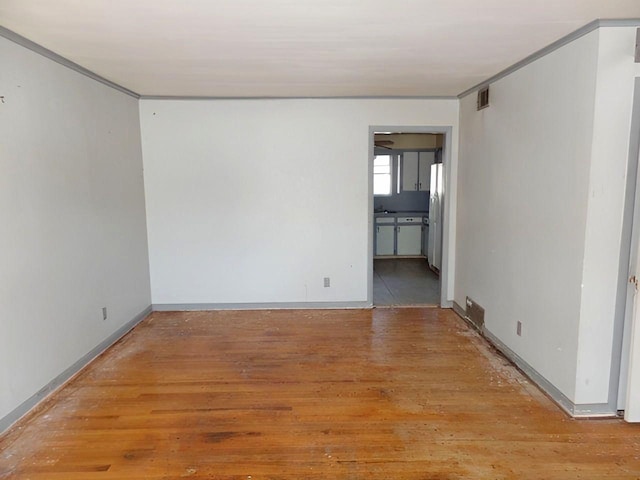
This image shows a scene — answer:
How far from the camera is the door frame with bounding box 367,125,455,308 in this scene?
463 cm

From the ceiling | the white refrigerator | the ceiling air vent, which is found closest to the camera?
the ceiling

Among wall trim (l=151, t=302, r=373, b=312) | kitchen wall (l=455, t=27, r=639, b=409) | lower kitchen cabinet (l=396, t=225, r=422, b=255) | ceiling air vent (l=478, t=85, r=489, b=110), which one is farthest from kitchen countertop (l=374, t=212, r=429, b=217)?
kitchen wall (l=455, t=27, r=639, b=409)

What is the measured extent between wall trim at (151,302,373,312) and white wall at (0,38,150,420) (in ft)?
2.12

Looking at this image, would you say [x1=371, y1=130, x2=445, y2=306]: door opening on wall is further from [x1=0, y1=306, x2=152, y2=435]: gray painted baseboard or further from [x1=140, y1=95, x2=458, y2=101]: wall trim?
[x1=0, y1=306, x2=152, y2=435]: gray painted baseboard

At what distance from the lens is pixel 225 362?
3.45m

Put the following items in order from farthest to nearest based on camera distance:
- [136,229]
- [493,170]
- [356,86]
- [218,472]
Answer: [136,229]
[356,86]
[493,170]
[218,472]

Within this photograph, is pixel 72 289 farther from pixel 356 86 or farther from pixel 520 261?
pixel 520 261

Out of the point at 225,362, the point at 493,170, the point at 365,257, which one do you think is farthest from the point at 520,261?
the point at 225,362

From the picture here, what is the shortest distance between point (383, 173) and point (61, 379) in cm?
654

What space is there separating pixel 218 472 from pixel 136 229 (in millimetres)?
2957

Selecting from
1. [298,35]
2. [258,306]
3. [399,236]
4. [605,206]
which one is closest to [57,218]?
[298,35]

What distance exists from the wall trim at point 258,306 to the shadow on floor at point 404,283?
394mm

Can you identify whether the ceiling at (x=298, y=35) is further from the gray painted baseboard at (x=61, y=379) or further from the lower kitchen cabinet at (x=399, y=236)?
the lower kitchen cabinet at (x=399, y=236)

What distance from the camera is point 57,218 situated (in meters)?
2.96
